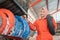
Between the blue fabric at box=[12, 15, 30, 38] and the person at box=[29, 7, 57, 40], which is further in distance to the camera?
the person at box=[29, 7, 57, 40]

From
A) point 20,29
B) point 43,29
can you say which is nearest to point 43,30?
point 43,29

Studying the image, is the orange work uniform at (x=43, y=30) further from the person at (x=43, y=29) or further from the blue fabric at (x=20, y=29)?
the blue fabric at (x=20, y=29)

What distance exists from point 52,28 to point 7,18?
702 millimetres

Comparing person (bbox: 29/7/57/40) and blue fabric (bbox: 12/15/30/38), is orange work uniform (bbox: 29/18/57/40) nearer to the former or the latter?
person (bbox: 29/7/57/40)

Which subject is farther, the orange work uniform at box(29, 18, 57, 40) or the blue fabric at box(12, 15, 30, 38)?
the orange work uniform at box(29, 18, 57, 40)

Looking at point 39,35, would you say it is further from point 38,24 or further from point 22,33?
point 22,33

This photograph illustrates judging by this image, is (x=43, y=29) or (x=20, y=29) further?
(x=43, y=29)

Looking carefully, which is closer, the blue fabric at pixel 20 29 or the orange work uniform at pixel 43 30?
the blue fabric at pixel 20 29

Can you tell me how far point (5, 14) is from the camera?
1.99m

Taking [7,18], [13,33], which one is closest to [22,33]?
[13,33]

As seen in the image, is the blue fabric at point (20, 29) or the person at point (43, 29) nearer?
the blue fabric at point (20, 29)

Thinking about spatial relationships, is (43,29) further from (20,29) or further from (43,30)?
(20,29)

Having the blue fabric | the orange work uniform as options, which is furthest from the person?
the blue fabric

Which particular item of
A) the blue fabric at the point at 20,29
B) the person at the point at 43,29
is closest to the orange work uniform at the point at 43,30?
the person at the point at 43,29
